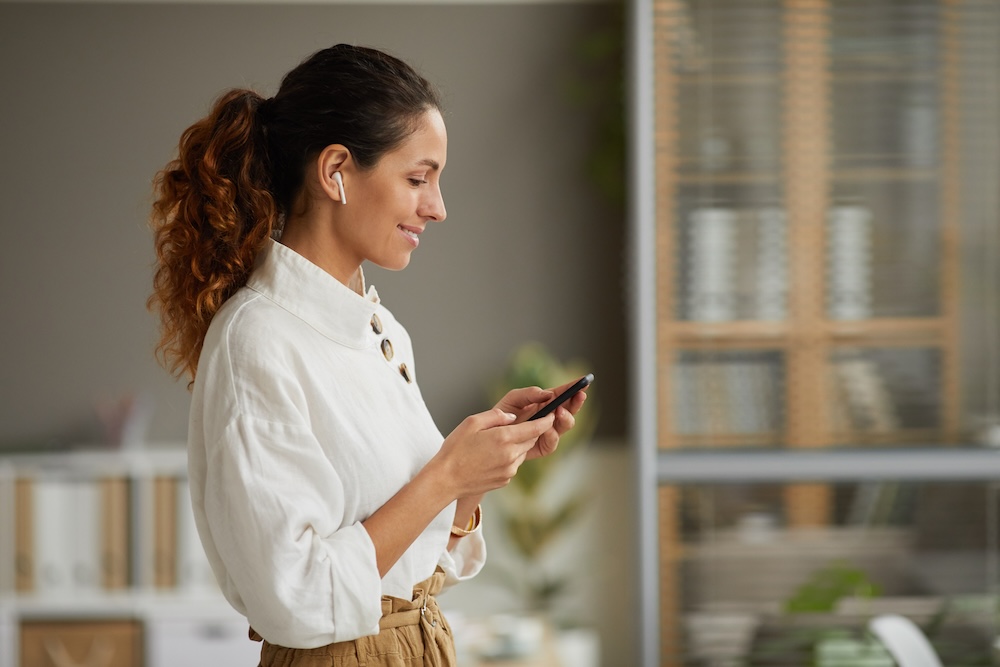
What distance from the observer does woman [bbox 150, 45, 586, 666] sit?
969 mm

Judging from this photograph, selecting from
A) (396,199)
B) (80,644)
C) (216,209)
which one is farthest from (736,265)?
(80,644)

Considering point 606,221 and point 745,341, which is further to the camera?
point 606,221

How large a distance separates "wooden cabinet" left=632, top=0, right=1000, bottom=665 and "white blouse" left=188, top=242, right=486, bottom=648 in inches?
60.3

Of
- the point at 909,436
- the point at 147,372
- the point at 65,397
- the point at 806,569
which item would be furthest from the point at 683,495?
the point at 65,397

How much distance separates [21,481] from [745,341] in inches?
92.7

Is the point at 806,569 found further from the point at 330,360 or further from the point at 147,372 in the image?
the point at 147,372

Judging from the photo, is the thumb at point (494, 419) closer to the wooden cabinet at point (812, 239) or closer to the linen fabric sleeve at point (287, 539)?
the linen fabric sleeve at point (287, 539)

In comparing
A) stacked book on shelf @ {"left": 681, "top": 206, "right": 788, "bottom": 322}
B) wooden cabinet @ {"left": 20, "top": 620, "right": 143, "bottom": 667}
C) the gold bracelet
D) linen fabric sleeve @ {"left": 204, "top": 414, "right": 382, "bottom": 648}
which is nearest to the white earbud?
linen fabric sleeve @ {"left": 204, "top": 414, "right": 382, "bottom": 648}

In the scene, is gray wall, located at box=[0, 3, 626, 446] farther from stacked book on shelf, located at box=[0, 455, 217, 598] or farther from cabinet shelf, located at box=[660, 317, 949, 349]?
cabinet shelf, located at box=[660, 317, 949, 349]

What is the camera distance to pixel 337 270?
1.14 meters

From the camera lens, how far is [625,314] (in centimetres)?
374

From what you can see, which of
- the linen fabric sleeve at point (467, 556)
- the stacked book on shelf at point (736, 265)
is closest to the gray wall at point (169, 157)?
the stacked book on shelf at point (736, 265)

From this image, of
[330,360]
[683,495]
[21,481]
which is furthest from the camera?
[21,481]

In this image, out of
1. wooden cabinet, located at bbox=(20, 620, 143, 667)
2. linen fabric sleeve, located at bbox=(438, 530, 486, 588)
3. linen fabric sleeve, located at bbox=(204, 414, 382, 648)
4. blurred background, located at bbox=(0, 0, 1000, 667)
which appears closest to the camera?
linen fabric sleeve, located at bbox=(204, 414, 382, 648)
